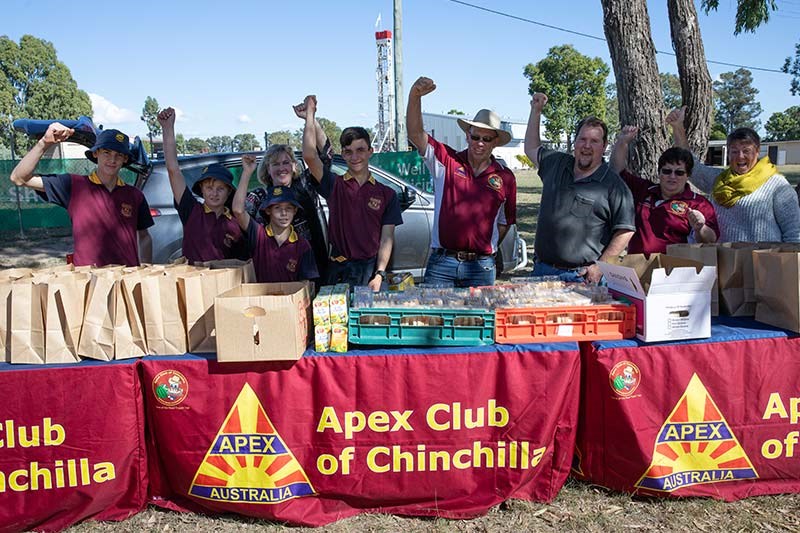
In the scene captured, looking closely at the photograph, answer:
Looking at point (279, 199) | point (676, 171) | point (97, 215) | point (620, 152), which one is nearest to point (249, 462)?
point (279, 199)

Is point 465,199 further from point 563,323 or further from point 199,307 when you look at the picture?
point 199,307

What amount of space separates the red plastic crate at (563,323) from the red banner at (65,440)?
1720 millimetres

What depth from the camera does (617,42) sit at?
19.4ft

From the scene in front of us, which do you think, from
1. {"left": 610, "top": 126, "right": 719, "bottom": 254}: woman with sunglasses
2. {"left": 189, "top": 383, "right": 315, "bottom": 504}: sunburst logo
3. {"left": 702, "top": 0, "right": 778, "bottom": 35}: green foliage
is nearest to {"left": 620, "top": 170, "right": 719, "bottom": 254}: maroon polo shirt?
{"left": 610, "top": 126, "right": 719, "bottom": 254}: woman with sunglasses

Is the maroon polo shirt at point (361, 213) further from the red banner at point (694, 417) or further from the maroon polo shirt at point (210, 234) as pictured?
the red banner at point (694, 417)

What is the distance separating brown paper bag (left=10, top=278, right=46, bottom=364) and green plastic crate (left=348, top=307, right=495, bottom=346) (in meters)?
1.38

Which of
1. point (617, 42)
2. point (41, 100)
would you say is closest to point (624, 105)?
point (617, 42)

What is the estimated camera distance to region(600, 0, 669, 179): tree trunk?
5824 mm

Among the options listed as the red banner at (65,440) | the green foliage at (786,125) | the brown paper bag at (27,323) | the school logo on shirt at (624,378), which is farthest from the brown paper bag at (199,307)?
the green foliage at (786,125)

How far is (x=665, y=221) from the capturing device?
3.86 meters

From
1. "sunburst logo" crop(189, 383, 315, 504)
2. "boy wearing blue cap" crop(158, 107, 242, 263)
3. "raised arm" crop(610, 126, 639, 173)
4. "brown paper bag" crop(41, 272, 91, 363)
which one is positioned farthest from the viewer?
"raised arm" crop(610, 126, 639, 173)

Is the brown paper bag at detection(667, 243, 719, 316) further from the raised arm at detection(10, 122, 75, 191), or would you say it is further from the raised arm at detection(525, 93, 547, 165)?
the raised arm at detection(10, 122, 75, 191)

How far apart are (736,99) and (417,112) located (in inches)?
4797

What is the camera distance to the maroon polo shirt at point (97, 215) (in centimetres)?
361
